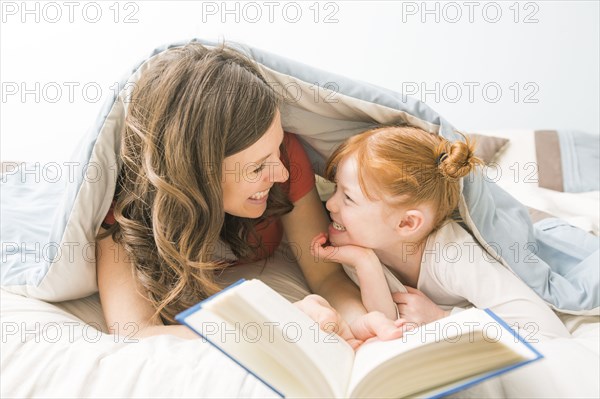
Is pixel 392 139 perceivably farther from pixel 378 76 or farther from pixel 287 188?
pixel 378 76

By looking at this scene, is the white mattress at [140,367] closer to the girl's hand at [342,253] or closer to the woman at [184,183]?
the woman at [184,183]

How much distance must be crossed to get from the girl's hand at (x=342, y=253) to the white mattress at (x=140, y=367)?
14.3 inches

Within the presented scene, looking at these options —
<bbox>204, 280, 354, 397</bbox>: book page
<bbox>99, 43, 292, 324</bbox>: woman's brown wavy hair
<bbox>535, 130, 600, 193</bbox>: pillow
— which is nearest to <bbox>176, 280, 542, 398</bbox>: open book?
<bbox>204, 280, 354, 397</bbox>: book page

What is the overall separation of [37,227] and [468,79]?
5.62 feet

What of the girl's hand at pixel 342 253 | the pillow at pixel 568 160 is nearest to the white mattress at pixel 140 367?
the girl's hand at pixel 342 253

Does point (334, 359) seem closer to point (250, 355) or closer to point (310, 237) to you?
point (250, 355)

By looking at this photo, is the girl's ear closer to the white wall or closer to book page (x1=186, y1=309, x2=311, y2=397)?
book page (x1=186, y1=309, x2=311, y2=397)

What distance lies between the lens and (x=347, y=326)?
0.97 m

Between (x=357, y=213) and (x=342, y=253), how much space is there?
8 centimetres

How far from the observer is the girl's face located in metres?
1.16

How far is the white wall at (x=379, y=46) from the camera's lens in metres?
2.39

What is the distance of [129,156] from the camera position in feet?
3.46

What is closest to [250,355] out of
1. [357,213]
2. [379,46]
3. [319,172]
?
[357,213]

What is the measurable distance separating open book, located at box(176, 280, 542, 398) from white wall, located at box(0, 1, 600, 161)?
186 cm
